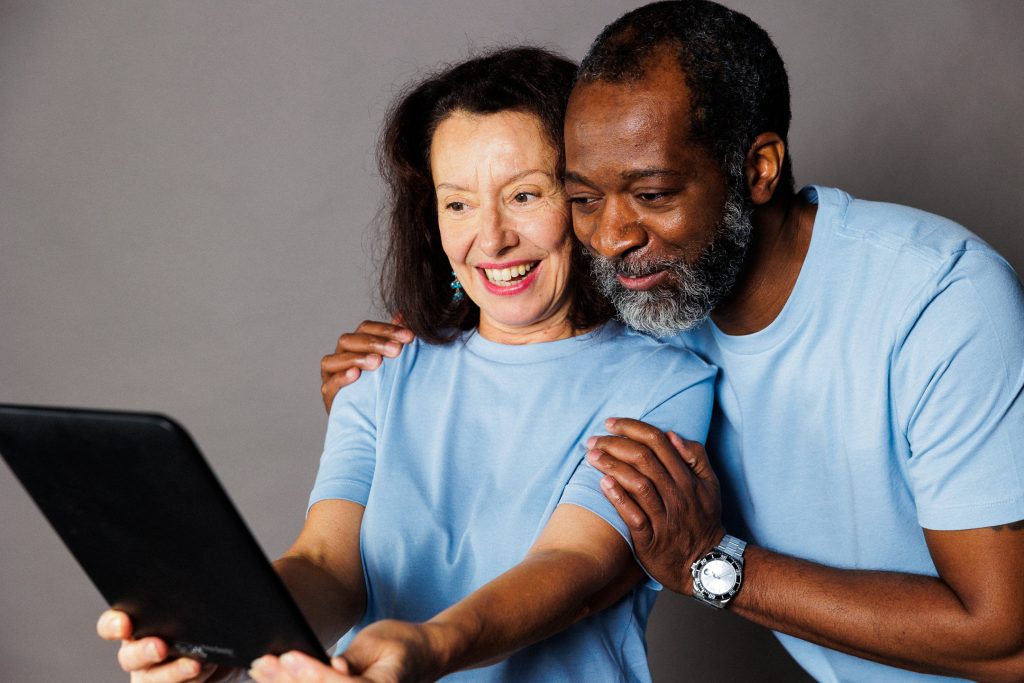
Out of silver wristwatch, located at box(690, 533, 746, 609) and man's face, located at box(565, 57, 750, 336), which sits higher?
man's face, located at box(565, 57, 750, 336)

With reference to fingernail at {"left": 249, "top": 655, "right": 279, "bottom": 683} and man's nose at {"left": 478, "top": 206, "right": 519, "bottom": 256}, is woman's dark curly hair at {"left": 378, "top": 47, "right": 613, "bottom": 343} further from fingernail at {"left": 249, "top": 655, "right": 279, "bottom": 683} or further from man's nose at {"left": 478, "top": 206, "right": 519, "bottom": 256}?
fingernail at {"left": 249, "top": 655, "right": 279, "bottom": 683}

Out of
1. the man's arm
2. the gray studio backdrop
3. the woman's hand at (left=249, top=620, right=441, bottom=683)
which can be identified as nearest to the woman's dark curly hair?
the man's arm

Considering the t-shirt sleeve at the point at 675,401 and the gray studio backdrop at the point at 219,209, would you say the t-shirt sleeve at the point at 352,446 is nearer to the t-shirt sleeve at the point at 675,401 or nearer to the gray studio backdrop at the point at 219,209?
the t-shirt sleeve at the point at 675,401

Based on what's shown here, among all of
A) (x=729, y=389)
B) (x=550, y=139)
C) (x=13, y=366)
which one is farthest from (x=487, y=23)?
(x=13, y=366)

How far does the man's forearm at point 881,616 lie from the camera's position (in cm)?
173

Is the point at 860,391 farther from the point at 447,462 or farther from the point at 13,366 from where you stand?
the point at 13,366

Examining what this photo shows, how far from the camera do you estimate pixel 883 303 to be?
5.80ft

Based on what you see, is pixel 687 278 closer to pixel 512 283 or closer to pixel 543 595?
pixel 512 283

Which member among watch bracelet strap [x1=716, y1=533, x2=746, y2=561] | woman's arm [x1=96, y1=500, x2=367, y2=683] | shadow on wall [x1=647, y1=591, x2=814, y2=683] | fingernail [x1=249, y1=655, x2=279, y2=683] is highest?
fingernail [x1=249, y1=655, x2=279, y2=683]

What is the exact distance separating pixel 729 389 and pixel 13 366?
8.42 ft

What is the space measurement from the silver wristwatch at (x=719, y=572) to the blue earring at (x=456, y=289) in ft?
2.23

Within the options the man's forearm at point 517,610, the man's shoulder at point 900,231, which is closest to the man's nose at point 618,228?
the man's shoulder at point 900,231

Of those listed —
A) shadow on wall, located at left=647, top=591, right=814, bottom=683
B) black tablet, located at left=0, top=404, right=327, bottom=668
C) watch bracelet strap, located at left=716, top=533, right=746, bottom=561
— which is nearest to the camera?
black tablet, located at left=0, top=404, right=327, bottom=668

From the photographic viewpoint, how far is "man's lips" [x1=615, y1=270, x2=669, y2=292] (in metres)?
1.81
